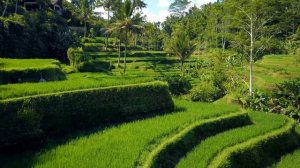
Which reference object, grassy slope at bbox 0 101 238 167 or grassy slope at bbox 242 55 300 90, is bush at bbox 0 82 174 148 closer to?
grassy slope at bbox 0 101 238 167

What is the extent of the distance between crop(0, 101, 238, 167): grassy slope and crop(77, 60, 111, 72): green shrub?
2280 centimetres

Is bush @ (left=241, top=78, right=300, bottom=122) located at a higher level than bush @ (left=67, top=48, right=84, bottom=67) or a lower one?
lower

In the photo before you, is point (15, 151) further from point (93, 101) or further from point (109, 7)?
point (109, 7)

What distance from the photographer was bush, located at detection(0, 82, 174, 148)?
9.09m

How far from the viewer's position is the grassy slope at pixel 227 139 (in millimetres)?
10319

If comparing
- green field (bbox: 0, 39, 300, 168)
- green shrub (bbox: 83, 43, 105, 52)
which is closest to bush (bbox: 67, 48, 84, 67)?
green shrub (bbox: 83, 43, 105, 52)

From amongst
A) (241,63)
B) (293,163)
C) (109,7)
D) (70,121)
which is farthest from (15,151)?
(109,7)

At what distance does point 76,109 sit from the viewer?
10570mm

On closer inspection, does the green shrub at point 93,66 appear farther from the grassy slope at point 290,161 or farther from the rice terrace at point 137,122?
the grassy slope at point 290,161

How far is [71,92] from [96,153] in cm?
220

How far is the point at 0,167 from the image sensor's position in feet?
26.5

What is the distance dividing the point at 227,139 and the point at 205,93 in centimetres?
1170

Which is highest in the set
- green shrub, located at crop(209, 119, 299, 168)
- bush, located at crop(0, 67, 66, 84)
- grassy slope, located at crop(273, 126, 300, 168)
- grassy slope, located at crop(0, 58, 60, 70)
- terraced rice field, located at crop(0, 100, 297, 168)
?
grassy slope, located at crop(0, 58, 60, 70)

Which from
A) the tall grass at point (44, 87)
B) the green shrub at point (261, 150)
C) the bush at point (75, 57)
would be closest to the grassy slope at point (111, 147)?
the tall grass at point (44, 87)
